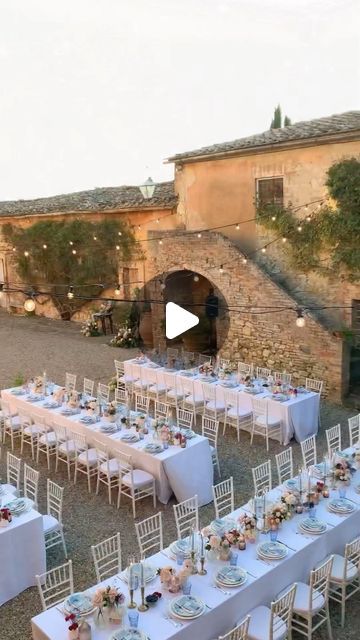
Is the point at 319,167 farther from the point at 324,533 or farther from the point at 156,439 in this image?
the point at 324,533

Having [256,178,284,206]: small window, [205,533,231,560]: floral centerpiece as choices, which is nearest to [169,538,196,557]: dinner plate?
[205,533,231,560]: floral centerpiece

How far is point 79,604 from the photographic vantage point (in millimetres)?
4906

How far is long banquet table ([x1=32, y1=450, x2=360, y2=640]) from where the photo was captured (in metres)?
4.74

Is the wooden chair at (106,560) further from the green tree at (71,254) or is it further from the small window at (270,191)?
the green tree at (71,254)

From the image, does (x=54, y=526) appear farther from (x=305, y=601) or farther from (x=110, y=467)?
(x=305, y=601)

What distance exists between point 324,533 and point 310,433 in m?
5.09

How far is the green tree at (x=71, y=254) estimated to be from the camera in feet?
70.5

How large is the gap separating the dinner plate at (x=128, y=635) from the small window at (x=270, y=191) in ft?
41.1

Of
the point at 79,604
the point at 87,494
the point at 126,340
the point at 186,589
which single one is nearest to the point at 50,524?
the point at 87,494

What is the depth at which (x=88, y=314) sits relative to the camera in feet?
77.2

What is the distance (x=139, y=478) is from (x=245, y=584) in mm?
3368

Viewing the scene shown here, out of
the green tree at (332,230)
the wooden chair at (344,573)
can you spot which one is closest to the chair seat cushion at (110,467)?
the wooden chair at (344,573)

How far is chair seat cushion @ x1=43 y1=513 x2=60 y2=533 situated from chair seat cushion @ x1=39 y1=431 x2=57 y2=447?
2552mm

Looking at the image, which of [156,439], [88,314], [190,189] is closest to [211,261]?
[190,189]
